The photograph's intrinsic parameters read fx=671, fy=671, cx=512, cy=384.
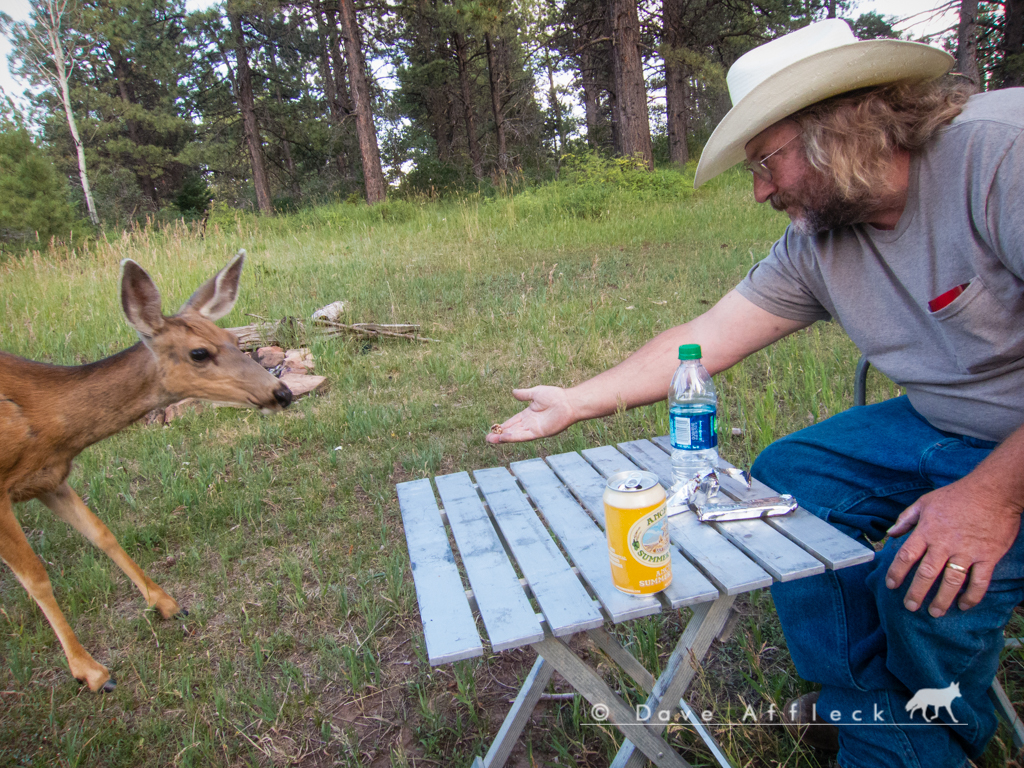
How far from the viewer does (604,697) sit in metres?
1.55

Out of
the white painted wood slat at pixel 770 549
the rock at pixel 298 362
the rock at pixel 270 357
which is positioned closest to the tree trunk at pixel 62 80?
the rock at pixel 270 357

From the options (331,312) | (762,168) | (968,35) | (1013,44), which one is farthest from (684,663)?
(1013,44)

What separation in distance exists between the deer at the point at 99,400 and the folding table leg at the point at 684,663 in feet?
6.73

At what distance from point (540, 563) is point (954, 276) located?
4.45 ft

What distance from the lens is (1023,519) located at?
1.56 metres

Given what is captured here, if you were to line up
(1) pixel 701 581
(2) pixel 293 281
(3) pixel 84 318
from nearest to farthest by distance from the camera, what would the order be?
1. (1) pixel 701 581
2. (3) pixel 84 318
3. (2) pixel 293 281

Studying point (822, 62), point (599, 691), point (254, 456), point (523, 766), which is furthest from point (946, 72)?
point (254, 456)

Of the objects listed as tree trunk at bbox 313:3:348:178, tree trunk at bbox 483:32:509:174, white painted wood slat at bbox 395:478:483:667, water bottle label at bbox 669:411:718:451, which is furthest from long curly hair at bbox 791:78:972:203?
tree trunk at bbox 313:3:348:178

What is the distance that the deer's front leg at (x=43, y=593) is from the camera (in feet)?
8.18

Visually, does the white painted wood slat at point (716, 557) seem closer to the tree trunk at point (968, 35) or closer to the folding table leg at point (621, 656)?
the folding table leg at point (621, 656)

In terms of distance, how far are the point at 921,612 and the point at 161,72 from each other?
2815 centimetres

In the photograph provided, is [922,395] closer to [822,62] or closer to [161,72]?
[822,62]

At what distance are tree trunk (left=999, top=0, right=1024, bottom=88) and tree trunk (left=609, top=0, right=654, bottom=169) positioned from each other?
381 inches

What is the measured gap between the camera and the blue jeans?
5.08 feet
